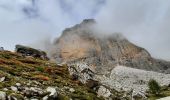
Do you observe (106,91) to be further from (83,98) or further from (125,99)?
(83,98)

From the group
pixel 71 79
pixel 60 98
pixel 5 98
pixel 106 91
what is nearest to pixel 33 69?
pixel 71 79

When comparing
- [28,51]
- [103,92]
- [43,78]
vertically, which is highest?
[28,51]

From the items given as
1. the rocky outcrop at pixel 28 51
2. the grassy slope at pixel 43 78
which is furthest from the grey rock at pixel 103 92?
the rocky outcrop at pixel 28 51

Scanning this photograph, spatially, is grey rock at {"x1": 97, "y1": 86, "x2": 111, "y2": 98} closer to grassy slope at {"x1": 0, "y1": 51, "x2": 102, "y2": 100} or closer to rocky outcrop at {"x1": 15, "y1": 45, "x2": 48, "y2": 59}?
grassy slope at {"x1": 0, "y1": 51, "x2": 102, "y2": 100}

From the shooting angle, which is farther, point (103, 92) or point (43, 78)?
point (103, 92)

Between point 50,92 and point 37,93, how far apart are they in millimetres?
2047

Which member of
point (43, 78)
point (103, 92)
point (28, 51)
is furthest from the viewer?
point (28, 51)

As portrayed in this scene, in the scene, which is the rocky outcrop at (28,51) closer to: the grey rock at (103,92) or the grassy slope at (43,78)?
the grassy slope at (43,78)

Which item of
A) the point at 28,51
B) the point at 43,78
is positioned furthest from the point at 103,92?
the point at 28,51

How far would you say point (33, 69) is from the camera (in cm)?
9744

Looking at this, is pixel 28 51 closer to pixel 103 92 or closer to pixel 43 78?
pixel 103 92

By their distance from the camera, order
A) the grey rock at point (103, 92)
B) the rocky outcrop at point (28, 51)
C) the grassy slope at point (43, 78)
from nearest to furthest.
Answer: the grassy slope at point (43, 78) → the grey rock at point (103, 92) → the rocky outcrop at point (28, 51)

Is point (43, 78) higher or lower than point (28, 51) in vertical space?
lower

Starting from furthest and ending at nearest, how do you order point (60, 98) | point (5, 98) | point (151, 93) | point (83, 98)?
point (151, 93) → point (83, 98) → point (60, 98) → point (5, 98)
